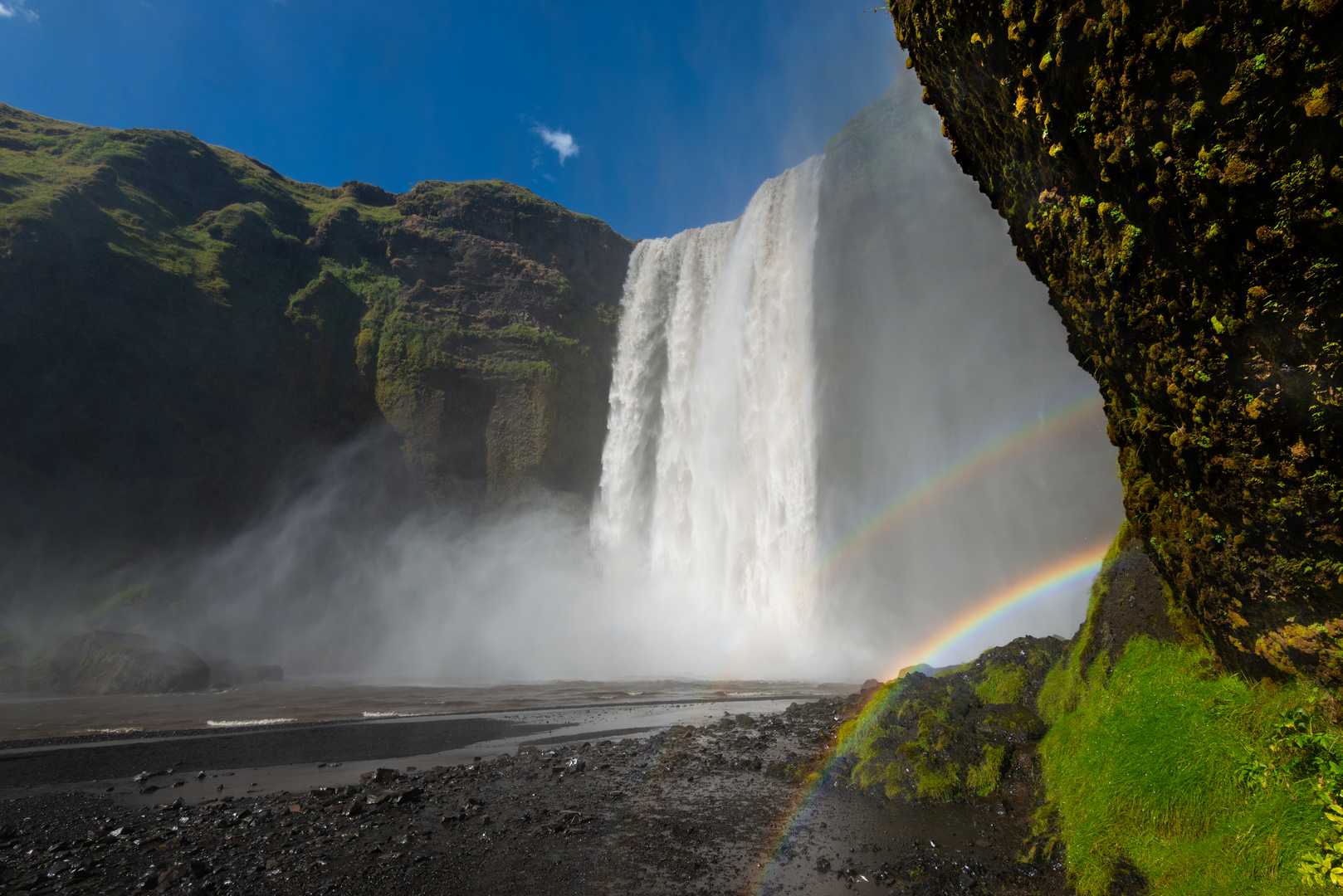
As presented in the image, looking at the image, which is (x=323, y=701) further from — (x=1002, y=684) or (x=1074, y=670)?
(x=1074, y=670)

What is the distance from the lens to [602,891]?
5258mm

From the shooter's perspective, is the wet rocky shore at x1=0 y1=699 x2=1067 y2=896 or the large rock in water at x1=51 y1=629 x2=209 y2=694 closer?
the wet rocky shore at x1=0 y1=699 x2=1067 y2=896

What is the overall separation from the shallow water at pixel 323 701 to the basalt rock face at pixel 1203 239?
50.8ft

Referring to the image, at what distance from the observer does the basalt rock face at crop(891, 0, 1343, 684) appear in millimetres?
2352

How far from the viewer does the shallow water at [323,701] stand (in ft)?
49.8

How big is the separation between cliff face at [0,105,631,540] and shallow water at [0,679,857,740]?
1639 centimetres

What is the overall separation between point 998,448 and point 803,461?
9228 mm

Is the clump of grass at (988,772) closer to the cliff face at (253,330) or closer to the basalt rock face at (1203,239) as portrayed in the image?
the basalt rock face at (1203,239)

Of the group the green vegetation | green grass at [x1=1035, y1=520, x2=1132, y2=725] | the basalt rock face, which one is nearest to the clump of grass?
green grass at [x1=1035, y1=520, x2=1132, y2=725]

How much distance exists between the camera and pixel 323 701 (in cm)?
1895

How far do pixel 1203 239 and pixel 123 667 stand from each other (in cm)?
3223

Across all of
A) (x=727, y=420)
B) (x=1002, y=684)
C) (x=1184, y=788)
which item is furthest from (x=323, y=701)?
(x=727, y=420)

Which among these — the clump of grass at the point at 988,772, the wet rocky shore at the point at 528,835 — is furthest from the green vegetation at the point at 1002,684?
the wet rocky shore at the point at 528,835

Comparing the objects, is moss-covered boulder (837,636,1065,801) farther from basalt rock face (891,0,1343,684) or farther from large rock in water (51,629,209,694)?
large rock in water (51,629,209,694)
